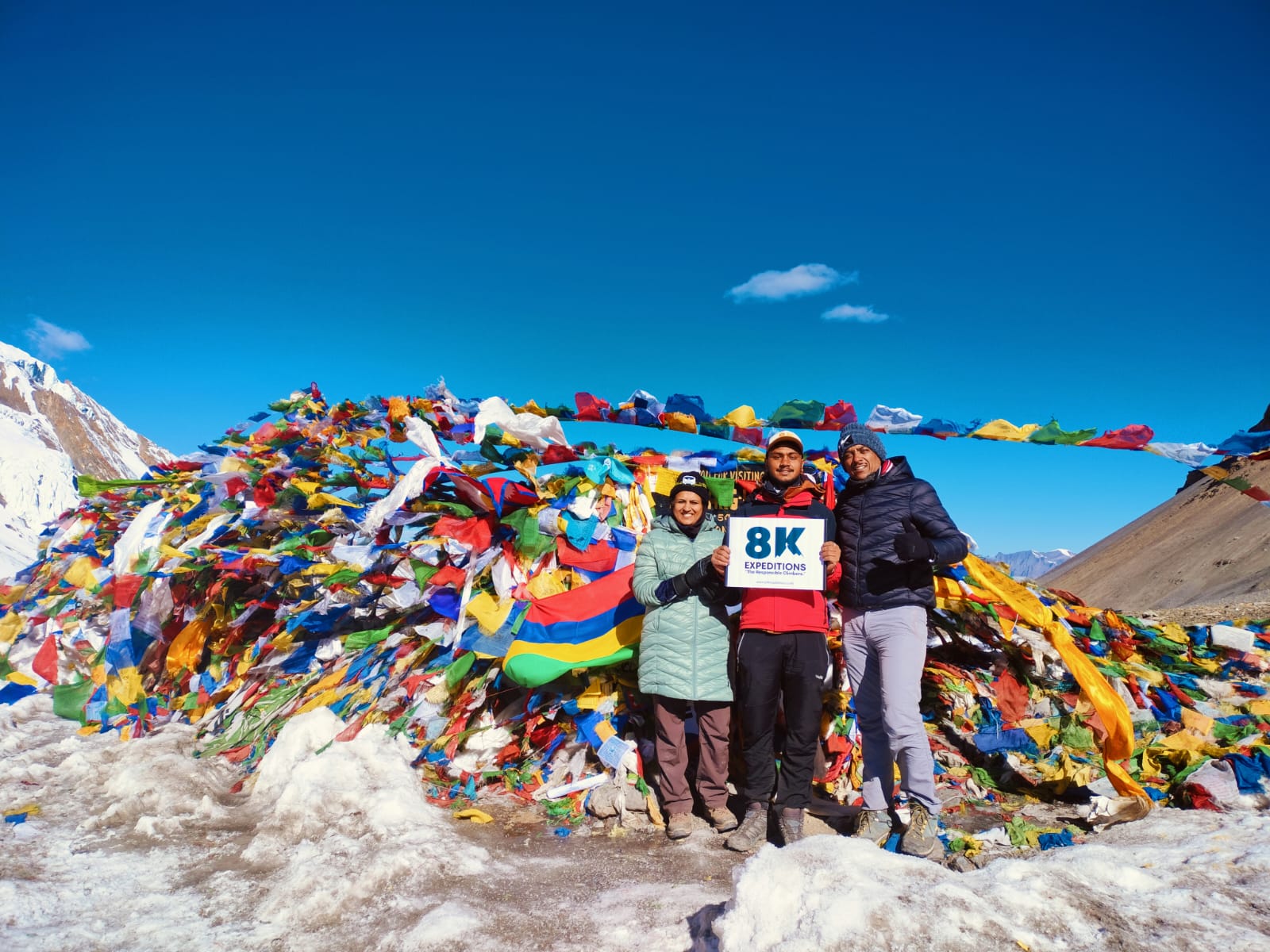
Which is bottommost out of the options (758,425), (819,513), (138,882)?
(138,882)

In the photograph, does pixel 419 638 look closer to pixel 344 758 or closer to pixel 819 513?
pixel 344 758

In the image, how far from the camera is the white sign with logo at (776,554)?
3670 millimetres

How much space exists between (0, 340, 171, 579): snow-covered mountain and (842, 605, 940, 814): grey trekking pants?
13814mm

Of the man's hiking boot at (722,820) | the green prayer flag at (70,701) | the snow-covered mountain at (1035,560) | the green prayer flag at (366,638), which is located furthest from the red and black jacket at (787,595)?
the snow-covered mountain at (1035,560)

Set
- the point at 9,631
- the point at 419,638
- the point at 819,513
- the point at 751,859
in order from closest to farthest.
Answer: the point at 751,859, the point at 819,513, the point at 419,638, the point at 9,631

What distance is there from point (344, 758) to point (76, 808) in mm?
1630

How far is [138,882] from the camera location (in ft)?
10.8

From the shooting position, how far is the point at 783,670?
3.79m

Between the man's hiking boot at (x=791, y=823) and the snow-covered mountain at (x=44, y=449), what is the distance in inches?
536

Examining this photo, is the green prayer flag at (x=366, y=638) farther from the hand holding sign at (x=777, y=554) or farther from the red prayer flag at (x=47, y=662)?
the red prayer flag at (x=47, y=662)

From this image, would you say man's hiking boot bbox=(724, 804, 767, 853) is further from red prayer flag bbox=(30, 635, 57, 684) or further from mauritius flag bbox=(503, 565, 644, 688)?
red prayer flag bbox=(30, 635, 57, 684)

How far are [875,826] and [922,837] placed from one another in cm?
25

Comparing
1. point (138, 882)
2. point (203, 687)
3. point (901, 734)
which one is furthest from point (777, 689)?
point (203, 687)

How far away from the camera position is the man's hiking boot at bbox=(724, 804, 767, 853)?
368 cm
